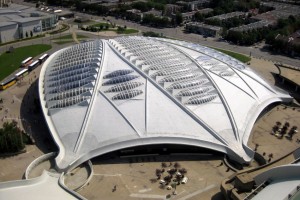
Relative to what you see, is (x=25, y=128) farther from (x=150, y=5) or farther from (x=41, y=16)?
(x=150, y=5)

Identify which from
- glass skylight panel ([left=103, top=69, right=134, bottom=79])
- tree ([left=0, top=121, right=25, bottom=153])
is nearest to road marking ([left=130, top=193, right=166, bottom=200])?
tree ([left=0, top=121, right=25, bottom=153])

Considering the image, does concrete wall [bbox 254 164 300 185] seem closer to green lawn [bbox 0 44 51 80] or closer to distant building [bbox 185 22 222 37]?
green lawn [bbox 0 44 51 80]

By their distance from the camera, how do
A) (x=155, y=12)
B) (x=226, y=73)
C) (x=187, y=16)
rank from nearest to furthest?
1. (x=226, y=73)
2. (x=187, y=16)
3. (x=155, y=12)

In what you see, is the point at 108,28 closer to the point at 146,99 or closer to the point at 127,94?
the point at 127,94

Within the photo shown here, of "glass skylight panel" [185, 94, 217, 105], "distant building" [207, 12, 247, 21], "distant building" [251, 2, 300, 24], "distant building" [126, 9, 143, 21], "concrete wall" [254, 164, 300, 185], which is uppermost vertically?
"distant building" [251, 2, 300, 24]

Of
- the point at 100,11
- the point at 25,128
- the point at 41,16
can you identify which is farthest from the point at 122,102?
the point at 100,11

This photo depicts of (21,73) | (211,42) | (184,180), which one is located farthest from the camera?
(211,42)

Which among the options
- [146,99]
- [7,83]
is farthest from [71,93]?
[7,83]
